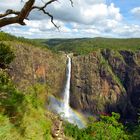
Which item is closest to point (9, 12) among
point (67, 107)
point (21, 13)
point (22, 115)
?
point (21, 13)

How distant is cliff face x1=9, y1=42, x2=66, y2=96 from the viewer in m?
160

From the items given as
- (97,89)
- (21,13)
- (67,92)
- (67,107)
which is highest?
(21,13)

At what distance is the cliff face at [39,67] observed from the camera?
527 ft

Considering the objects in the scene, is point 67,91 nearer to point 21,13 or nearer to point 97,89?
point 97,89

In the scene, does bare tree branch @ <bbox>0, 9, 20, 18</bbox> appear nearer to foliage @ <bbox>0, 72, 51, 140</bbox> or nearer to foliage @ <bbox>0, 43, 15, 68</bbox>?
foliage @ <bbox>0, 72, 51, 140</bbox>

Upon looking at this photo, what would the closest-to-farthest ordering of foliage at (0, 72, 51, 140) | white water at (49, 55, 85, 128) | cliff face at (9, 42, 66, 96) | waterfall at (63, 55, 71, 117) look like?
1. foliage at (0, 72, 51, 140)
2. white water at (49, 55, 85, 128)
3. waterfall at (63, 55, 71, 117)
4. cliff face at (9, 42, 66, 96)

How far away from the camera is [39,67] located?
171125 millimetres

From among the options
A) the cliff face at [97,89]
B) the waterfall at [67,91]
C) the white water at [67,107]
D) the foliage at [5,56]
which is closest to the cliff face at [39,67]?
the waterfall at [67,91]

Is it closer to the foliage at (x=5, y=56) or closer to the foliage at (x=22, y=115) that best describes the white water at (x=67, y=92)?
the foliage at (x=5, y=56)

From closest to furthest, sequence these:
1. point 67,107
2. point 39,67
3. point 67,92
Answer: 1. point 67,107
2. point 67,92
3. point 39,67

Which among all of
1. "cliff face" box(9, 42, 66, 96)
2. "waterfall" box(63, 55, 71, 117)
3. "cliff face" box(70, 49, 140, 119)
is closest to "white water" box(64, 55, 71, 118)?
"waterfall" box(63, 55, 71, 117)

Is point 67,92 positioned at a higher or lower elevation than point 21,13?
lower

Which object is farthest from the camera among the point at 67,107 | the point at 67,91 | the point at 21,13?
the point at 67,91

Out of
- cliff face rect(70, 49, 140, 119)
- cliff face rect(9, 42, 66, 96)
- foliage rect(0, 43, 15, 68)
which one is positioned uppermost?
foliage rect(0, 43, 15, 68)
